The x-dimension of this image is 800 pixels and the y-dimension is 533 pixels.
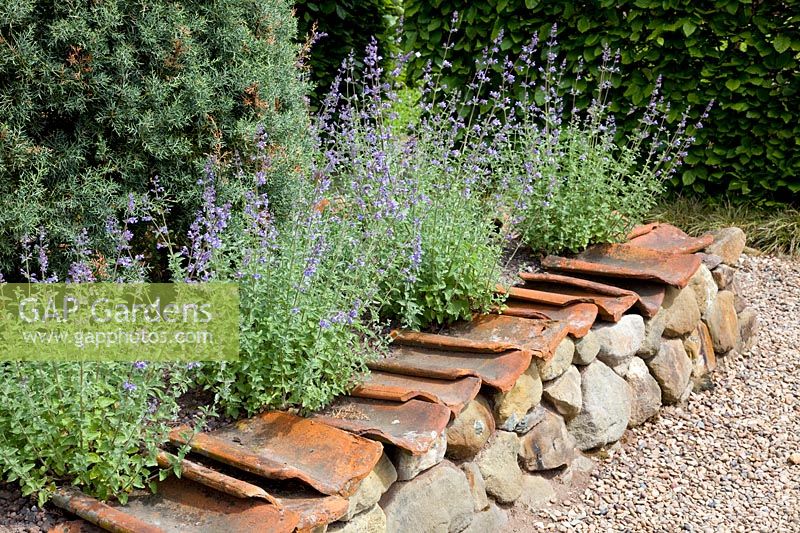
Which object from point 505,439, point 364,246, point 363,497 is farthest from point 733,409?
point 363,497

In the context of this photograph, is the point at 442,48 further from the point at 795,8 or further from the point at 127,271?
the point at 127,271

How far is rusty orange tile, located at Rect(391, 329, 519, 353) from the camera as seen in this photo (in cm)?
340

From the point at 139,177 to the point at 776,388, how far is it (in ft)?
10.5

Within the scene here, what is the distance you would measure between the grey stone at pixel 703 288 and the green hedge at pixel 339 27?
3410 millimetres

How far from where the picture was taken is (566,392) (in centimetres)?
371

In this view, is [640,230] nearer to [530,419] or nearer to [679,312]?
[679,312]

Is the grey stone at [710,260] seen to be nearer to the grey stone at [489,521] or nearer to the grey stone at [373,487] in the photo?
the grey stone at [489,521]

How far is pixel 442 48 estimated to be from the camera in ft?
19.9

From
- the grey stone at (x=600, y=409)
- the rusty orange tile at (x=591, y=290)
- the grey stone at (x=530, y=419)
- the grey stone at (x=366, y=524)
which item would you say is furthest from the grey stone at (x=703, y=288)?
the grey stone at (x=366, y=524)

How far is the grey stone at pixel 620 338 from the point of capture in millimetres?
3973

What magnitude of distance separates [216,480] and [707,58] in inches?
174

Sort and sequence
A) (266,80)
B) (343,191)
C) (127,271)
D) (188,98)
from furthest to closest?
(343,191)
(266,80)
(188,98)
(127,271)

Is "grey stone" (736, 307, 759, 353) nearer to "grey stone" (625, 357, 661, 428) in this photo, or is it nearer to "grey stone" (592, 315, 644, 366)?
"grey stone" (625, 357, 661, 428)

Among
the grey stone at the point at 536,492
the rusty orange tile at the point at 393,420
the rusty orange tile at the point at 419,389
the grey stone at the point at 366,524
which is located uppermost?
the rusty orange tile at the point at 419,389
